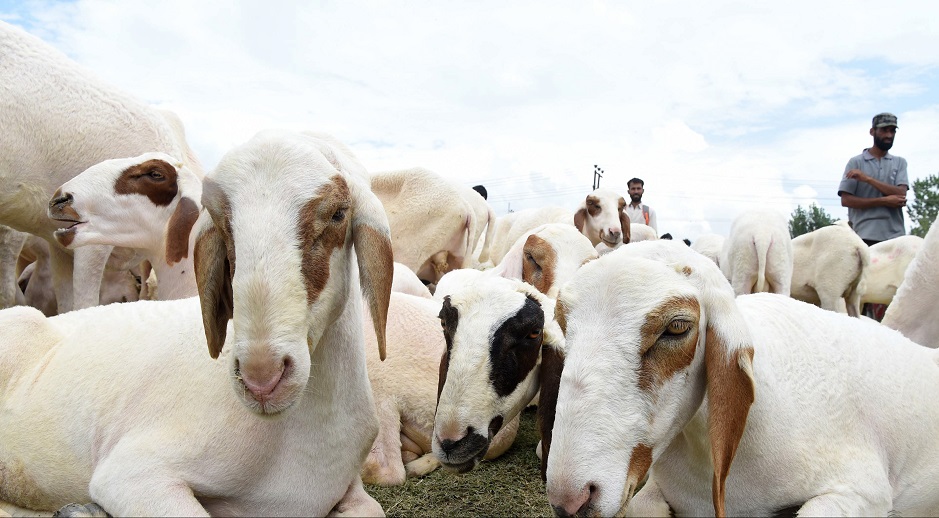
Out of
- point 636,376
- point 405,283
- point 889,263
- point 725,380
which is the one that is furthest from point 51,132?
point 889,263

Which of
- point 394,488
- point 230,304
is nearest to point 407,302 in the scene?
point 394,488

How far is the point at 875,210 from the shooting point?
355 inches

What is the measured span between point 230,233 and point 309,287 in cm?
32

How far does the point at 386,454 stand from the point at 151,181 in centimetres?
228

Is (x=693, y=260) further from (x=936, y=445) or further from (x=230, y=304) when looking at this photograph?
(x=230, y=304)

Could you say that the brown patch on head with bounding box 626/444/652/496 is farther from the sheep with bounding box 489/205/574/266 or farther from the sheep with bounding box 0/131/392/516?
the sheep with bounding box 489/205/574/266

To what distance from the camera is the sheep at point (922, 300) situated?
5184 millimetres

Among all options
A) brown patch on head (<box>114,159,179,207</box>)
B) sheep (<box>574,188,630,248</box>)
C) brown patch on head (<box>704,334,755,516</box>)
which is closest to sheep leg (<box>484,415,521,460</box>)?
brown patch on head (<box>704,334,755,516</box>)

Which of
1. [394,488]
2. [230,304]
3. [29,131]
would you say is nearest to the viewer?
[230,304]

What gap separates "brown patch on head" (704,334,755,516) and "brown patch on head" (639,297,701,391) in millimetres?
101

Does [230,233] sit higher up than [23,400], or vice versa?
[230,233]

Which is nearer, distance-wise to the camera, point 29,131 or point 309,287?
point 309,287

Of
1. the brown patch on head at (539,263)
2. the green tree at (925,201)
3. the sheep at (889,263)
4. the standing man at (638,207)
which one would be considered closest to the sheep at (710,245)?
the standing man at (638,207)

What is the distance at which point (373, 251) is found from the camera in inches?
97.3
